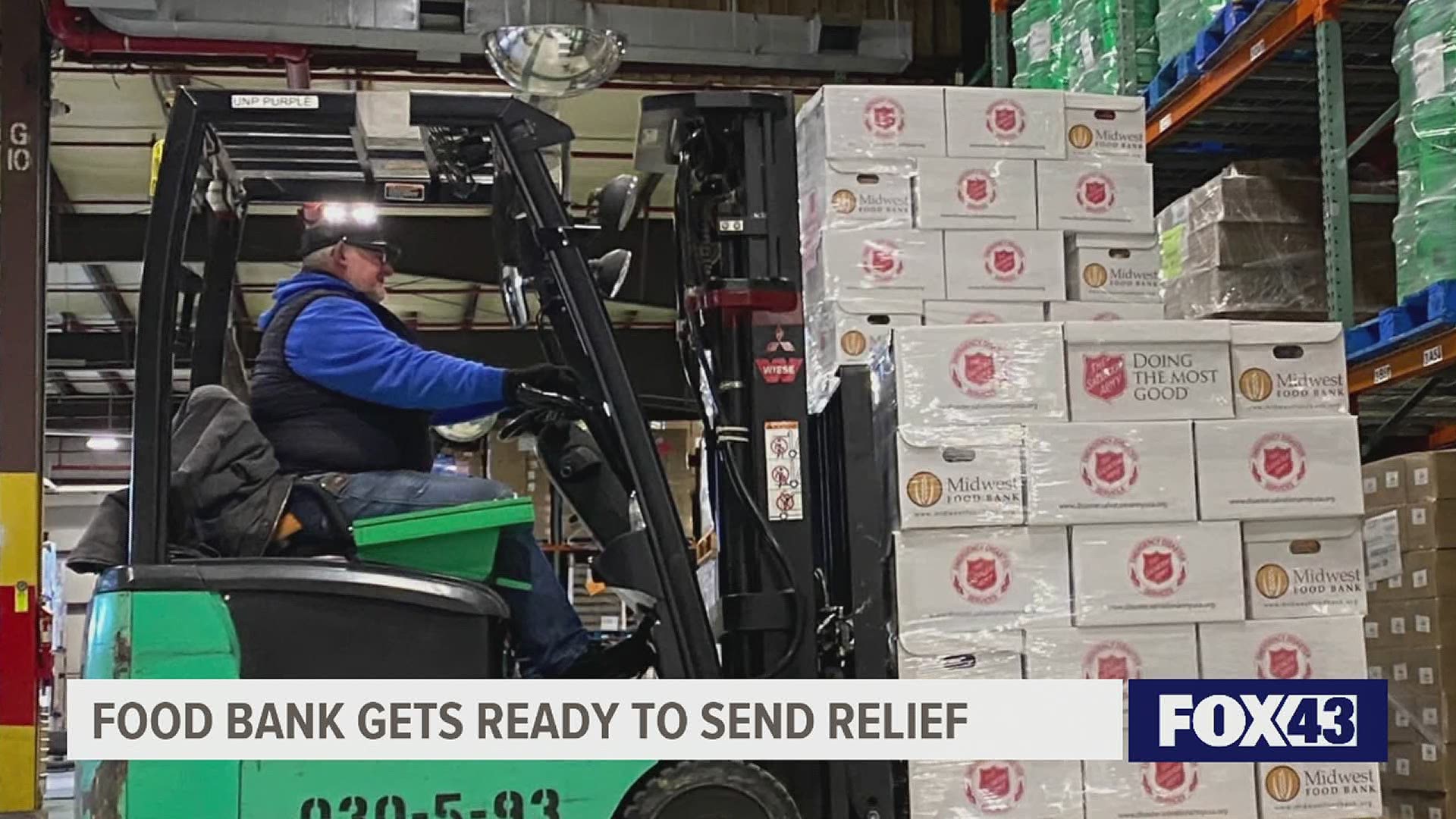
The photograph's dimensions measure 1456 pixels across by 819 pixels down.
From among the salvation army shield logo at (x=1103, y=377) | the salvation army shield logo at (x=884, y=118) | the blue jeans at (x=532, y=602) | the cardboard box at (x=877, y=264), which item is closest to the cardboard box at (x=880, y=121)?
the salvation army shield logo at (x=884, y=118)

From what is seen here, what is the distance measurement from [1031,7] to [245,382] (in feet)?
13.2

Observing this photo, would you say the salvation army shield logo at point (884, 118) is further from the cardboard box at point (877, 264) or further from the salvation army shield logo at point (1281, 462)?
the salvation army shield logo at point (1281, 462)

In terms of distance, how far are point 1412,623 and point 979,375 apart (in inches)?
77.5

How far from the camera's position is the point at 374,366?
11.9ft

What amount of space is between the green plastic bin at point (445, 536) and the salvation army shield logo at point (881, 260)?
1545mm

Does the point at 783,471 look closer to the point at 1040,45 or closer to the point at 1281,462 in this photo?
the point at 1281,462

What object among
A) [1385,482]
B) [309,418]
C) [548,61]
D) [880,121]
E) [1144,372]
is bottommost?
[1385,482]

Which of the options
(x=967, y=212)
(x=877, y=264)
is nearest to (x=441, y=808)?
(x=877, y=264)

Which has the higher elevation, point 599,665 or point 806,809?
point 599,665

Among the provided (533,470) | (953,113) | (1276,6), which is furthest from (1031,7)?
(533,470)

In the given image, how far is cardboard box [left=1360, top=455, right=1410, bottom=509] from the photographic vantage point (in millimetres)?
5066

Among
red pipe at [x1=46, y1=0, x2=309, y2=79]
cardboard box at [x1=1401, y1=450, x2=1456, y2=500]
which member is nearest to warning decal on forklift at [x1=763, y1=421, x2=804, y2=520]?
cardboard box at [x1=1401, y1=450, x2=1456, y2=500]

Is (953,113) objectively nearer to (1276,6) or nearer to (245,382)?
(1276,6)

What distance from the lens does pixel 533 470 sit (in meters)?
12.6
